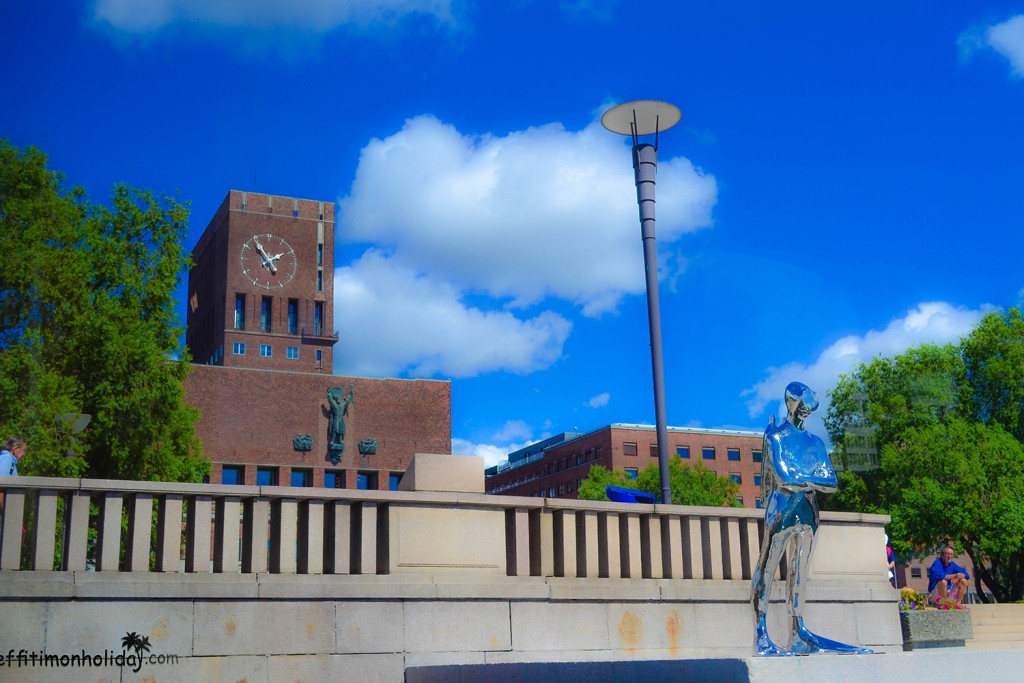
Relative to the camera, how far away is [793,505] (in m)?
9.06

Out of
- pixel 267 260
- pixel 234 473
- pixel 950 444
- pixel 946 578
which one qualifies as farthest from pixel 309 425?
pixel 946 578

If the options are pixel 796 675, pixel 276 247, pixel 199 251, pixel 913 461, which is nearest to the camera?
pixel 796 675

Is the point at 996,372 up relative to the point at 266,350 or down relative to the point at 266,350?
down

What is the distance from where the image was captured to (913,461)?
4778 cm

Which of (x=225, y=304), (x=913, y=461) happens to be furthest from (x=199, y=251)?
(x=913, y=461)

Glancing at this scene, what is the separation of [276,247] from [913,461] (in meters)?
63.6

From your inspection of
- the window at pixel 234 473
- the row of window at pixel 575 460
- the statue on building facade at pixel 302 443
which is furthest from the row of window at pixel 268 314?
the window at pixel 234 473

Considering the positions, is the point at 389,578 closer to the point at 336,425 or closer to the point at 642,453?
the point at 336,425

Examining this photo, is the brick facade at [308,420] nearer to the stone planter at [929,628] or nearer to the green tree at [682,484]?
the green tree at [682,484]

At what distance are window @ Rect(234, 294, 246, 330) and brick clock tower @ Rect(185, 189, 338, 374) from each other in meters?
0.09

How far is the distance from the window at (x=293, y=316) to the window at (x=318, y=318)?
1494 mm

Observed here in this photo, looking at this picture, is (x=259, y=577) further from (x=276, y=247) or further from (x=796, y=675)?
(x=276, y=247)

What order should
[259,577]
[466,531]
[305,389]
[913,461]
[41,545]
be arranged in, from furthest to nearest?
1. [305,389]
2. [913,461]
3. [466,531]
4. [259,577]
5. [41,545]

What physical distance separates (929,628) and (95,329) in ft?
64.5
